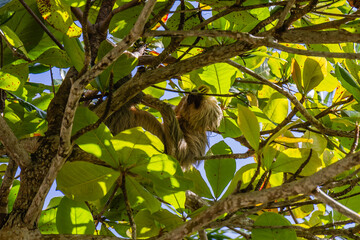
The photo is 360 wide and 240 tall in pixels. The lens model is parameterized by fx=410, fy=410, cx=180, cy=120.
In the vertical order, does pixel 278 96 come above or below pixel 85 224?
above

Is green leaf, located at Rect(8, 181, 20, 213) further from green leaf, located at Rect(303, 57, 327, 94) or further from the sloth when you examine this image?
green leaf, located at Rect(303, 57, 327, 94)

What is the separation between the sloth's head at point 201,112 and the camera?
13.8 ft

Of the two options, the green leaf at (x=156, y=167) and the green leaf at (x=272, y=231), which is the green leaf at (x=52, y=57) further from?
the green leaf at (x=272, y=231)

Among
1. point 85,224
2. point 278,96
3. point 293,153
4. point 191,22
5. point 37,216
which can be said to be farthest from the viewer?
point 278,96

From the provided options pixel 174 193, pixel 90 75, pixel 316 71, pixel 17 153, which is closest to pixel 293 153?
pixel 316 71

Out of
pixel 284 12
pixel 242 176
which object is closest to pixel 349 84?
pixel 284 12

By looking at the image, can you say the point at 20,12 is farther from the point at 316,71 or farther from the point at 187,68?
the point at 316,71

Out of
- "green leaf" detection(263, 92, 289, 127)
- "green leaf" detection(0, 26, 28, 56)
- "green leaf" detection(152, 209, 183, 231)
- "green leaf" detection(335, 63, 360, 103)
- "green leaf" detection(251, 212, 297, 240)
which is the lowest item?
"green leaf" detection(152, 209, 183, 231)

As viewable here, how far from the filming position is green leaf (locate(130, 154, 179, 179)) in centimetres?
170

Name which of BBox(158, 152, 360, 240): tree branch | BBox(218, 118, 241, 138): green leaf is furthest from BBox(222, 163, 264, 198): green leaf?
BBox(158, 152, 360, 240): tree branch

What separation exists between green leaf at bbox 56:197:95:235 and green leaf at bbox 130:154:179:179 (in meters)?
0.34

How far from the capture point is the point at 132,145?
5.76 ft

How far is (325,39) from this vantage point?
1.47m

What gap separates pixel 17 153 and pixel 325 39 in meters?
1.30
